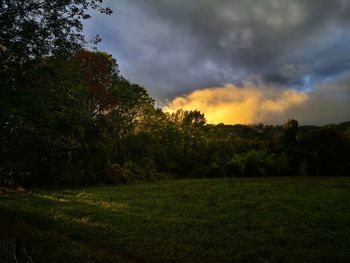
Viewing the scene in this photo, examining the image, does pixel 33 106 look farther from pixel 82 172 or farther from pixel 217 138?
pixel 217 138

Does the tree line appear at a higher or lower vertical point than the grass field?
higher

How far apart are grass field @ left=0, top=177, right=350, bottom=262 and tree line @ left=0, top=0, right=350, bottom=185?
3871mm

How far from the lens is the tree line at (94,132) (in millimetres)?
15625

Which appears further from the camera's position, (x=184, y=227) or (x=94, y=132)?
(x=94, y=132)

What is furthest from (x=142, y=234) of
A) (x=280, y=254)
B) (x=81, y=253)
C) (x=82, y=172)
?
→ (x=82, y=172)

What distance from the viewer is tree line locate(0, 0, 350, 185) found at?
51.3 feet

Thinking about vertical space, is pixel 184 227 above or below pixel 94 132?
below

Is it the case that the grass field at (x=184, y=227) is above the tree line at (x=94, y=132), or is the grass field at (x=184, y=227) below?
below

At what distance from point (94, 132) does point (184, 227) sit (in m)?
23.5

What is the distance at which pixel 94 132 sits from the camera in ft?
123

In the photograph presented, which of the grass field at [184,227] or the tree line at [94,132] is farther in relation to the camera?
the tree line at [94,132]

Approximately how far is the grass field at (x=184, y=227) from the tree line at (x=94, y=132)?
3871 mm

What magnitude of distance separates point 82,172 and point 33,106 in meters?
20.6

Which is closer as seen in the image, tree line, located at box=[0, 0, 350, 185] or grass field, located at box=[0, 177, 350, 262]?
grass field, located at box=[0, 177, 350, 262]
